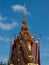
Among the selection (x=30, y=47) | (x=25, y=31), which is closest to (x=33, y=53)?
(x=30, y=47)

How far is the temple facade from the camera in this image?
22659 mm

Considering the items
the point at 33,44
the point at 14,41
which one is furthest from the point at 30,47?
the point at 14,41

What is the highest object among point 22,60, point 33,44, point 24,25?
point 24,25

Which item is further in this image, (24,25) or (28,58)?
(24,25)

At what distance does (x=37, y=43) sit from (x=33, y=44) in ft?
1.40

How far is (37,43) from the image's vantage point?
76.2 feet

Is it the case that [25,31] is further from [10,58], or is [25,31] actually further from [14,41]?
[10,58]

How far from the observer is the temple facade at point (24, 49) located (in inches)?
892

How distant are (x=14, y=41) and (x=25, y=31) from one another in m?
1.57

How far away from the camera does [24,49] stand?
2292cm

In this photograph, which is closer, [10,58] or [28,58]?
[28,58]

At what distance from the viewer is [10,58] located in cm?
2391

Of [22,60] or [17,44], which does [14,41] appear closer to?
[17,44]

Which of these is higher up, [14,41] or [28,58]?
[14,41]
